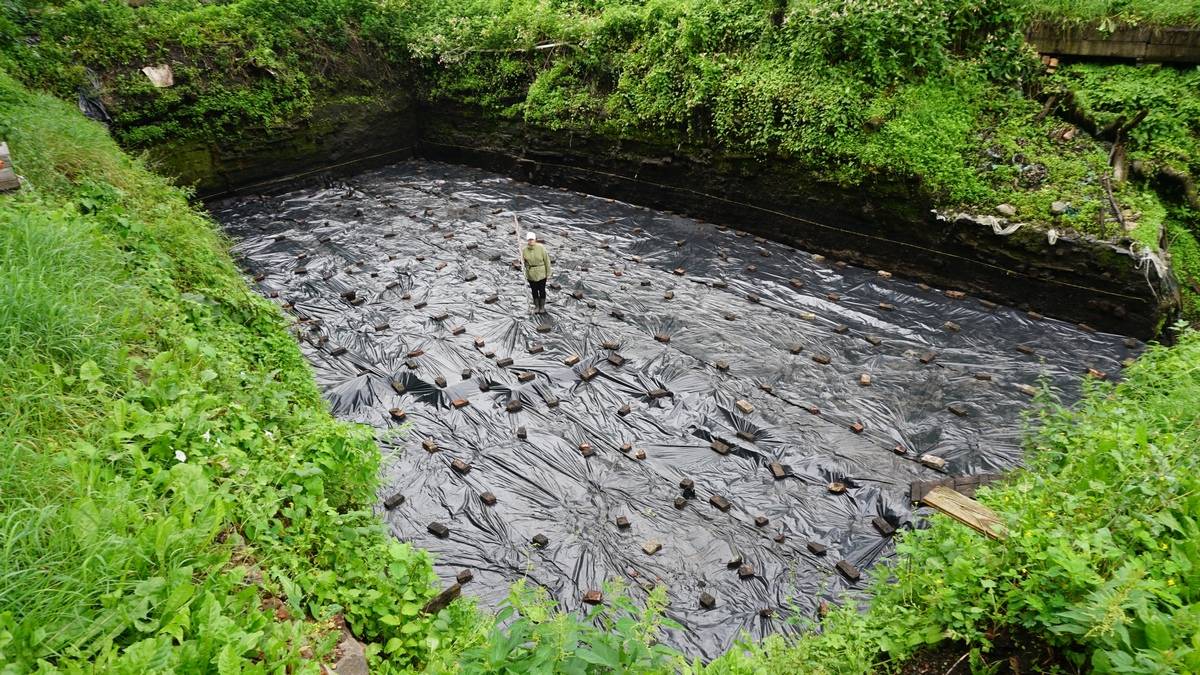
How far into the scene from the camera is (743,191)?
9922mm

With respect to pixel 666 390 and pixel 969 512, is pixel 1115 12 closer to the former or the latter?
pixel 666 390

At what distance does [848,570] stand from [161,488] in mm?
4458

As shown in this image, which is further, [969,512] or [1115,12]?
[1115,12]

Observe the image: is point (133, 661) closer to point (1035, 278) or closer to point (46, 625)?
point (46, 625)

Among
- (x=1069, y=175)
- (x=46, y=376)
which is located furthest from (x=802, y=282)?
(x=46, y=376)

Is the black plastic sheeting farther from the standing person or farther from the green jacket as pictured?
the green jacket

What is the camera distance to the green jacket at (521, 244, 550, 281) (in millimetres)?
7441

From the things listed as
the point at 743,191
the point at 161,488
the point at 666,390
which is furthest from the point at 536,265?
the point at 161,488

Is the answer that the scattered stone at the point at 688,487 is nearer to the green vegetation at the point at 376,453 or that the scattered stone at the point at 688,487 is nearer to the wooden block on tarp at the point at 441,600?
the green vegetation at the point at 376,453

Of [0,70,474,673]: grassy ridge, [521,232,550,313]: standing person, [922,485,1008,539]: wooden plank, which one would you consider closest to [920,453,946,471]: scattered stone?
[922,485,1008,539]: wooden plank

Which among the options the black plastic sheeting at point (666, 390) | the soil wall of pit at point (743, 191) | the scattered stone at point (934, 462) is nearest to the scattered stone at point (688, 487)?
the black plastic sheeting at point (666, 390)

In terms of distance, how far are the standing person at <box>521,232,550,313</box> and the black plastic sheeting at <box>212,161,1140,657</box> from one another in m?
0.37

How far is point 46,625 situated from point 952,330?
8.25 meters

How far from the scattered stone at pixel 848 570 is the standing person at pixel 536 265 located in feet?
15.7
